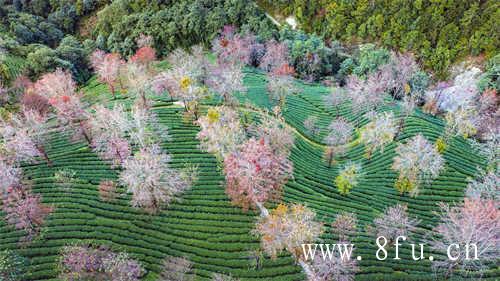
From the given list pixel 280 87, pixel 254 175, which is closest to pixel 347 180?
pixel 254 175

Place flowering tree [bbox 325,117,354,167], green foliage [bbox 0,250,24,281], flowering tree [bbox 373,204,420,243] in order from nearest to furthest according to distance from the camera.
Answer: green foliage [bbox 0,250,24,281] → flowering tree [bbox 373,204,420,243] → flowering tree [bbox 325,117,354,167]

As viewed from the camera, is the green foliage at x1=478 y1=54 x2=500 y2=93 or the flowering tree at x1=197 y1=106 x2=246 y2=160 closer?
the flowering tree at x1=197 y1=106 x2=246 y2=160

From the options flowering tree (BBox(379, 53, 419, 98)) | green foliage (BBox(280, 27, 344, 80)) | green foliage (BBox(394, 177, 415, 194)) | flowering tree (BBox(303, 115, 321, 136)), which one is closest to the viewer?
green foliage (BBox(394, 177, 415, 194))

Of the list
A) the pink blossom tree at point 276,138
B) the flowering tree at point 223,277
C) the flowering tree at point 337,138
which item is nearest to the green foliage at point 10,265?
the flowering tree at point 223,277

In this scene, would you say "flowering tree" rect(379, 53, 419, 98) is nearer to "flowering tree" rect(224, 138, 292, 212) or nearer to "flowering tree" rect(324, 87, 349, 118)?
"flowering tree" rect(324, 87, 349, 118)

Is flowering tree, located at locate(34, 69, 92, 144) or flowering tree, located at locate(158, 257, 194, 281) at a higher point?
flowering tree, located at locate(34, 69, 92, 144)

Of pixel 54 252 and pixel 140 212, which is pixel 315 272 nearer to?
pixel 140 212

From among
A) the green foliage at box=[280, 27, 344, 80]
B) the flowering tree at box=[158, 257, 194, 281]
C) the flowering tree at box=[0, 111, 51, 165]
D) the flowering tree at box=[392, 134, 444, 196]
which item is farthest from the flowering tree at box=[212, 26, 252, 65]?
the flowering tree at box=[158, 257, 194, 281]

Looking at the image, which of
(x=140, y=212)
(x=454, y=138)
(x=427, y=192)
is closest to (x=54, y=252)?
(x=140, y=212)
